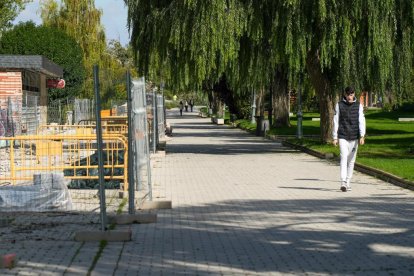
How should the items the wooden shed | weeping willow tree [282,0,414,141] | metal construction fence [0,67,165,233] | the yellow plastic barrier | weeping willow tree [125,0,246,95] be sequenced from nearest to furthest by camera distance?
1. metal construction fence [0,67,165,233]
2. the yellow plastic barrier
3. weeping willow tree [282,0,414,141]
4. weeping willow tree [125,0,246,95]
5. the wooden shed

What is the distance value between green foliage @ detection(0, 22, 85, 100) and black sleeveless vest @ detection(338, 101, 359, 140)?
151 feet

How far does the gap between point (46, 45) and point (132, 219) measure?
49924mm

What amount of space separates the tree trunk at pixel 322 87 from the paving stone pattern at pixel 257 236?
9053 millimetres

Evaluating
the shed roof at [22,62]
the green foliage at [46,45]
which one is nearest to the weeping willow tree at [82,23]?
the green foliage at [46,45]

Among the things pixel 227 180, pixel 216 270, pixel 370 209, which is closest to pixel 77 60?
pixel 227 180

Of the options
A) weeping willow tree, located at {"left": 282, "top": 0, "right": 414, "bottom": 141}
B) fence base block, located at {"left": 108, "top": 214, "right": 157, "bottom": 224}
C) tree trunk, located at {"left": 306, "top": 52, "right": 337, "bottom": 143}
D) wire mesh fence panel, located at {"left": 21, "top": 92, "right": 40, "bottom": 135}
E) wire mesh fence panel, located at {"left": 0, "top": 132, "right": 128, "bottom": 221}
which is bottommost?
fence base block, located at {"left": 108, "top": 214, "right": 157, "bottom": 224}

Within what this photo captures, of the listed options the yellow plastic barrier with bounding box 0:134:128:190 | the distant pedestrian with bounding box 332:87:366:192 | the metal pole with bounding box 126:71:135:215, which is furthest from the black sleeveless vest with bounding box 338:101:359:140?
the metal pole with bounding box 126:71:135:215

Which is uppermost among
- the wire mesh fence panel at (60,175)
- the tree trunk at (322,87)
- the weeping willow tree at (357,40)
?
the weeping willow tree at (357,40)

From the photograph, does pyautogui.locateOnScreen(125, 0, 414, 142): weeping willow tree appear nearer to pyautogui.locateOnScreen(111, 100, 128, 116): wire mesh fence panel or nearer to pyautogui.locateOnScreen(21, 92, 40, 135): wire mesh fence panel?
pyautogui.locateOnScreen(111, 100, 128, 116): wire mesh fence panel

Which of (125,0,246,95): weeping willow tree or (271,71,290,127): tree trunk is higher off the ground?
(125,0,246,95): weeping willow tree

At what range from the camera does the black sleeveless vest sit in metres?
15.8

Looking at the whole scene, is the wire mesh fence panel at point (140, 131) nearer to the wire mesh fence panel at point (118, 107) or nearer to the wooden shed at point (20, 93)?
the wooden shed at point (20, 93)

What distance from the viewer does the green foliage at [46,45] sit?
196 ft

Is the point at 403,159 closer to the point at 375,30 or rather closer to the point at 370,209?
the point at 375,30
